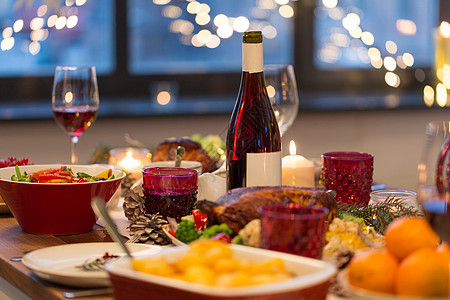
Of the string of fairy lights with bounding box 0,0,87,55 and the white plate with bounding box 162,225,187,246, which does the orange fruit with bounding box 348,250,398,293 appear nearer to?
the white plate with bounding box 162,225,187,246

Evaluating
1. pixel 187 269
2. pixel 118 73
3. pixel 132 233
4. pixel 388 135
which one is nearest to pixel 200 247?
pixel 187 269

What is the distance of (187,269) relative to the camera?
0.69 m

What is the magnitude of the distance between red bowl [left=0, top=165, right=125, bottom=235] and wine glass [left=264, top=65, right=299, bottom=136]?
509 mm

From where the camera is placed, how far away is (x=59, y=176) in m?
1.17

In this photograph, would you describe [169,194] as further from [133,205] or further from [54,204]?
[54,204]

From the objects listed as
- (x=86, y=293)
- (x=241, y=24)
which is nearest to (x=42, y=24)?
(x=241, y=24)

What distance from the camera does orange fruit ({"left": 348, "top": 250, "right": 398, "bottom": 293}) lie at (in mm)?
689

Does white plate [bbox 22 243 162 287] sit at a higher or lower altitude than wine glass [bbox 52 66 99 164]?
lower

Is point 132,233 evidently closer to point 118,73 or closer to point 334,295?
point 334,295

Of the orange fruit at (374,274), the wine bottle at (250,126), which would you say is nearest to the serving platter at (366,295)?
the orange fruit at (374,274)

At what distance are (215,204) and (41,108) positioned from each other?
90.7 inches

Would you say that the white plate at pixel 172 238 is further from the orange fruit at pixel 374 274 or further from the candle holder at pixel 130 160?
the candle holder at pixel 130 160

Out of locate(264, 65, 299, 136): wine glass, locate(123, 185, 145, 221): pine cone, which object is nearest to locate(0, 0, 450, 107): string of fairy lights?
locate(264, 65, 299, 136): wine glass

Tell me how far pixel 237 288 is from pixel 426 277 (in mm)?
188
